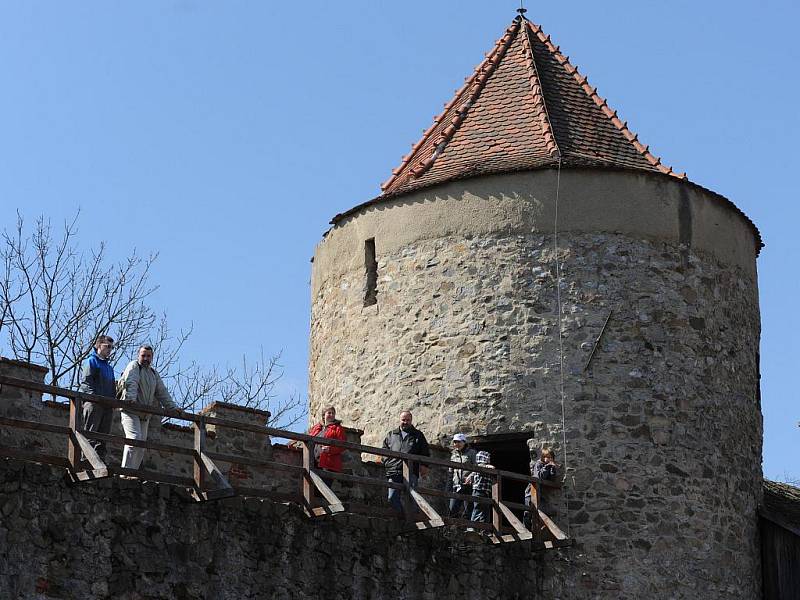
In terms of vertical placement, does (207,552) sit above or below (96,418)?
below

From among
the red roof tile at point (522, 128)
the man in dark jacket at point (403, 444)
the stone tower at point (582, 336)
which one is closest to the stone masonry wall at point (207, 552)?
the man in dark jacket at point (403, 444)

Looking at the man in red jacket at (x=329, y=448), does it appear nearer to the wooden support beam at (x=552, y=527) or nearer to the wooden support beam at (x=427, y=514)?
the wooden support beam at (x=427, y=514)

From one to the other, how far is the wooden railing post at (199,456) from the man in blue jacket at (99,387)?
0.85 meters

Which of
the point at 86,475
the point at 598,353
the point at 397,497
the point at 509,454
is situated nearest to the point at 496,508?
the point at 397,497

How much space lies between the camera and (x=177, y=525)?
15875 millimetres

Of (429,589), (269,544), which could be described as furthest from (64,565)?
(429,589)

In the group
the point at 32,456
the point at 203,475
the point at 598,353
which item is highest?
the point at 598,353

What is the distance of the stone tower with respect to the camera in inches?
765

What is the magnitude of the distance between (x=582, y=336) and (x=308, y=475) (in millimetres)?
4554

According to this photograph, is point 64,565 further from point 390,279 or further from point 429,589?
point 390,279

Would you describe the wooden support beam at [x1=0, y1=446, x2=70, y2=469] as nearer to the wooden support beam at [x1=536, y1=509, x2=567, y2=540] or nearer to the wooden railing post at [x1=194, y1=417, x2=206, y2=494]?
the wooden railing post at [x1=194, y1=417, x2=206, y2=494]

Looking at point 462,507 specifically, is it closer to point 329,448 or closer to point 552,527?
point 552,527

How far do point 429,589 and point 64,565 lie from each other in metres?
4.46

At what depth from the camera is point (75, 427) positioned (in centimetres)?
1506
